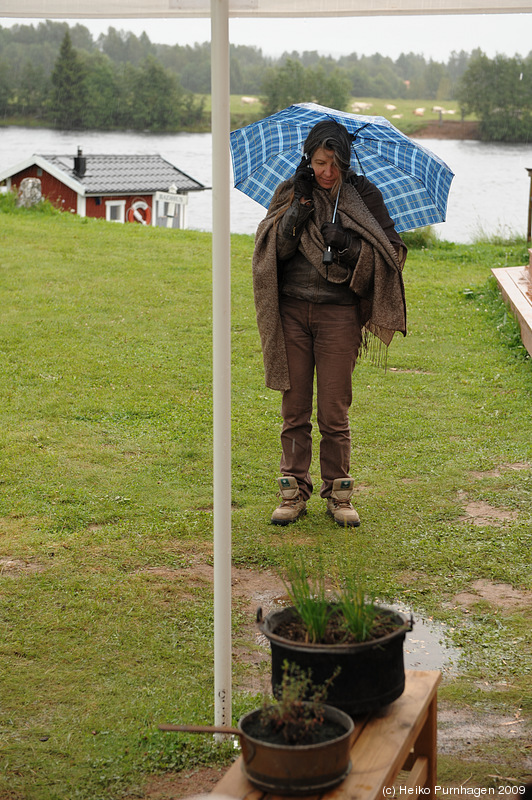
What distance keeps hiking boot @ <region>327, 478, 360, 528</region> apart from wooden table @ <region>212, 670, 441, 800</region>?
205 cm

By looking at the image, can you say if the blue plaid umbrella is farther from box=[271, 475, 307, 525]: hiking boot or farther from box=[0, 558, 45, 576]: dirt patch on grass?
box=[0, 558, 45, 576]: dirt patch on grass

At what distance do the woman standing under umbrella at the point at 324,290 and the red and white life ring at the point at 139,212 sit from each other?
67.3ft

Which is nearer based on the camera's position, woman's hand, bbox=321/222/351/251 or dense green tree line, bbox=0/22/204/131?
woman's hand, bbox=321/222/351/251

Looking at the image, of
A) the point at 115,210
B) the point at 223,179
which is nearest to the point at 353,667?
the point at 223,179

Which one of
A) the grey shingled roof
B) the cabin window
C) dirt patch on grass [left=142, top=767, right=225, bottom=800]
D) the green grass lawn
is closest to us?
dirt patch on grass [left=142, top=767, right=225, bottom=800]

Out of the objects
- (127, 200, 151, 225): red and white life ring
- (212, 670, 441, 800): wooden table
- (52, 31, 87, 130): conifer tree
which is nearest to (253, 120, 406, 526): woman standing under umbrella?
(212, 670, 441, 800): wooden table

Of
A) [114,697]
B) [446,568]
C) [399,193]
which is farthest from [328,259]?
[114,697]

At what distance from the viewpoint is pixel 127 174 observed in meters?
24.2

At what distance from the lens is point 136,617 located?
345 centimetres

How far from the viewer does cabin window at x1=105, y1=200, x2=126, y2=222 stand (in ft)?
77.1

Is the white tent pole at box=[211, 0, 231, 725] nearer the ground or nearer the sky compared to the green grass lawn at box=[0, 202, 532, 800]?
nearer the sky

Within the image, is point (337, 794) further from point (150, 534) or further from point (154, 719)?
point (150, 534)

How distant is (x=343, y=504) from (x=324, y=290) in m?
1.04

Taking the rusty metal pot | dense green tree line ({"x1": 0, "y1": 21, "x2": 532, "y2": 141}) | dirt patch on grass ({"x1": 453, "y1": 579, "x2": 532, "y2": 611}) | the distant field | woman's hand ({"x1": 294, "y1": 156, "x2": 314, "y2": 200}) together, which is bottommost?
dirt patch on grass ({"x1": 453, "y1": 579, "x2": 532, "y2": 611})
